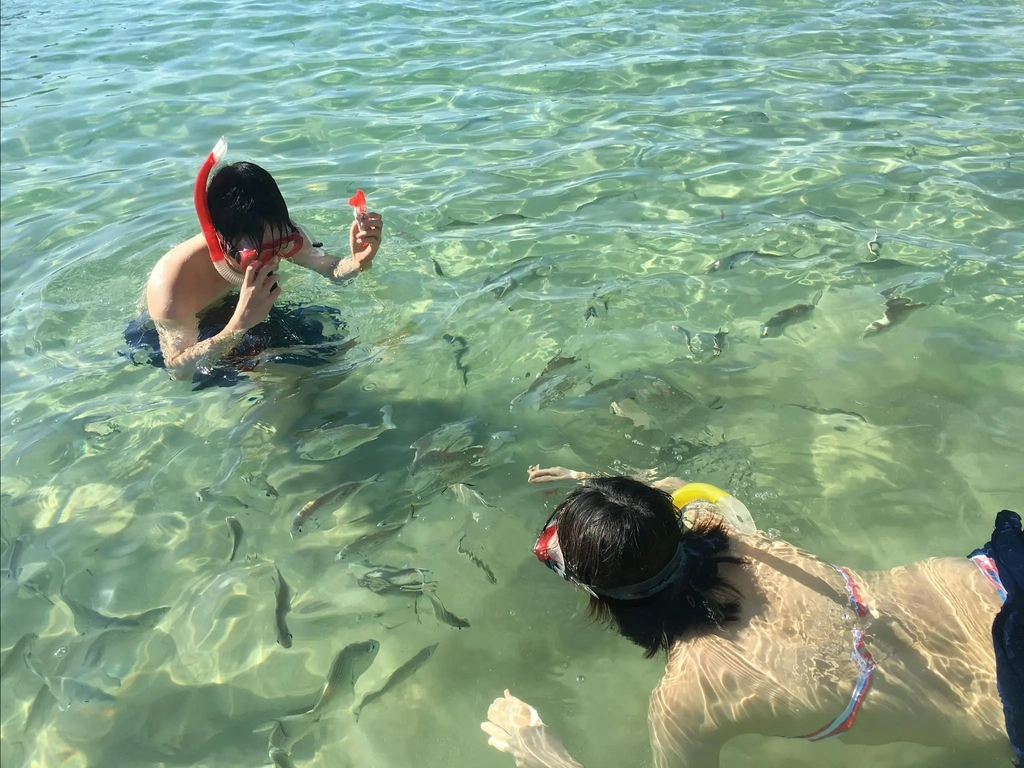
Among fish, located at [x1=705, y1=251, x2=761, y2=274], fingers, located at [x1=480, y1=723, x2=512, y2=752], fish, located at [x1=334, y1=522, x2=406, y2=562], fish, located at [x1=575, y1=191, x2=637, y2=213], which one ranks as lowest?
fish, located at [x1=334, y1=522, x2=406, y2=562]

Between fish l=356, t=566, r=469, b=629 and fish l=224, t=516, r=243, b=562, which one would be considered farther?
fish l=224, t=516, r=243, b=562

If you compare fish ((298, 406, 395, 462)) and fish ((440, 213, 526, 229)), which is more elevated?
fish ((440, 213, 526, 229))

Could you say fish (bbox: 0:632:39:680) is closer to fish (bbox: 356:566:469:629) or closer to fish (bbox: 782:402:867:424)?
fish (bbox: 356:566:469:629)

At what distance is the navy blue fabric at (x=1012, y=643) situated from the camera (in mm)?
2396

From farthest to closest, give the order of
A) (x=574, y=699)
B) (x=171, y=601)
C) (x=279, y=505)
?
1. (x=279, y=505)
2. (x=171, y=601)
3. (x=574, y=699)

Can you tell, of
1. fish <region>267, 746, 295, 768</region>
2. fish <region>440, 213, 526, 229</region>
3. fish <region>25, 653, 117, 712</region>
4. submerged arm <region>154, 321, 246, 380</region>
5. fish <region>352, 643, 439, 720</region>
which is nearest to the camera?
fish <region>267, 746, 295, 768</region>

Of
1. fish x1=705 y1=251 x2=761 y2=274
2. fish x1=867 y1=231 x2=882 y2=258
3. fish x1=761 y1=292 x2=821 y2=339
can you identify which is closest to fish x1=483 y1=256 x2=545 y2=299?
fish x1=705 y1=251 x2=761 y2=274

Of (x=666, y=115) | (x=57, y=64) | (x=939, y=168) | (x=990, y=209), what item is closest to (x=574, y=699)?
(x=990, y=209)

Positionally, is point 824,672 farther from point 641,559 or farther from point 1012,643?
point 641,559

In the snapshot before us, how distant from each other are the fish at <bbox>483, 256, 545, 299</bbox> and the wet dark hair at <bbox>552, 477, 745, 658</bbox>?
10.7ft

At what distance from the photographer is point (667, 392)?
15.0 feet

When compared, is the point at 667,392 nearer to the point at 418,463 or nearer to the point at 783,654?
the point at 418,463

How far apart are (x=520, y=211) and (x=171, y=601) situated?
4.12 m

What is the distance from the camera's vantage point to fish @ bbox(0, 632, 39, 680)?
3.56 metres
